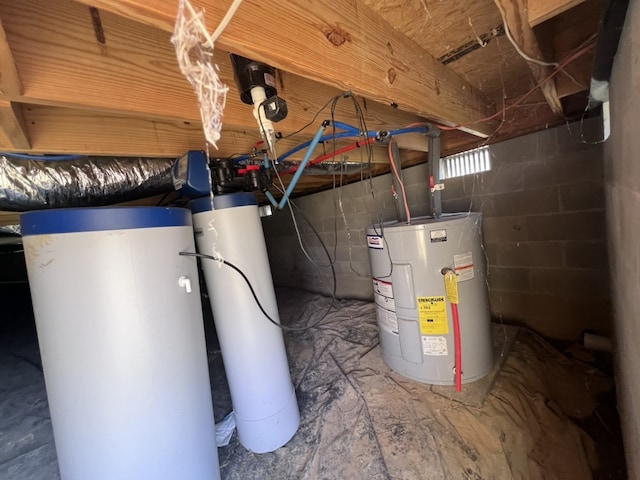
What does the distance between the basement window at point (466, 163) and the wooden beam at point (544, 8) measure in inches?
53.9

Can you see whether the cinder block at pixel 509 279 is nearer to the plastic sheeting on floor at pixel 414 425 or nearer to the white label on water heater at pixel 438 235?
the plastic sheeting on floor at pixel 414 425

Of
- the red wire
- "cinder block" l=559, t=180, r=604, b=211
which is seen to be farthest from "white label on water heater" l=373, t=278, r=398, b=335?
"cinder block" l=559, t=180, r=604, b=211

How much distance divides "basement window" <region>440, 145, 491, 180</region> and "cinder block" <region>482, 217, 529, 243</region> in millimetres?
372

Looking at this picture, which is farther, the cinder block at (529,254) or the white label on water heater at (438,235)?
the cinder block at (529,254)

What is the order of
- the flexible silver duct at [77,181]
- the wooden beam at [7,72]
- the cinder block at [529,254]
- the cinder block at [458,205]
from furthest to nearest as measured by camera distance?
the cinder block at [458,205], the cinder block at [529,254], the flexible silver duct at [77,181], the wooden beam at [7,72]

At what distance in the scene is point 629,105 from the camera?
594 millimetres

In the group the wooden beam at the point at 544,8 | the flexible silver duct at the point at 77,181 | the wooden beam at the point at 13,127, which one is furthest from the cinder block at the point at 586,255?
the wooden beam at the point at 13,127

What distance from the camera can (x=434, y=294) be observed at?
4.69 ft

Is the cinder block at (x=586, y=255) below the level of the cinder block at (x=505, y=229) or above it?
below

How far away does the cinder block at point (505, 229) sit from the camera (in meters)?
1.89

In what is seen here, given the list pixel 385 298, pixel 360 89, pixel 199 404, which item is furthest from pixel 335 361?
pixel 360 89

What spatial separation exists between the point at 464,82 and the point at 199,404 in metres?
1.79

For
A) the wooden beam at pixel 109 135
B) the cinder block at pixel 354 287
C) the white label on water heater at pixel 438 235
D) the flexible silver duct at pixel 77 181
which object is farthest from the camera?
the cinder block at pixel 354 287

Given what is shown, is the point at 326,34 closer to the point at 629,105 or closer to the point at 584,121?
the point at 629,105
